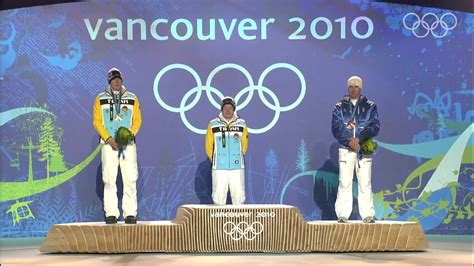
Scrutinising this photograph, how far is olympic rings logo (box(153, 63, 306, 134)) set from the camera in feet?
31.7

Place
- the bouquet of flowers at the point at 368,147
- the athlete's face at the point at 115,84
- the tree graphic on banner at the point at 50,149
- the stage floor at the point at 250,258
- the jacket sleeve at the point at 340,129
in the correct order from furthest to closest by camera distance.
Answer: the tree graphic on banner at the point at 50,149
the athlete's face at the point at 115,84
the jacket sleeve at the point at 340,129
the bouquet of flowers at the point at 368,147
the stage floor at the point at 250,258

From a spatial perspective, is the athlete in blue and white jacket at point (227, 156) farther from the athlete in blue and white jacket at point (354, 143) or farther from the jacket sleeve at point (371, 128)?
the jacket sleeve at point (371, 128)

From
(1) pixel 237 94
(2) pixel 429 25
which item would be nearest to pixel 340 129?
Answer: (1) pixel 237 94

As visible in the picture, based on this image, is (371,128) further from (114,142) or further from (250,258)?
(114,142)

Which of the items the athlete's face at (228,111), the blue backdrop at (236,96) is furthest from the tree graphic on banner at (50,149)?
the athlete's face at (228,111)

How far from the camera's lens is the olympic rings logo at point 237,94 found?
9656 mm

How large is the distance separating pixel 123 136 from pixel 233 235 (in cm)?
173

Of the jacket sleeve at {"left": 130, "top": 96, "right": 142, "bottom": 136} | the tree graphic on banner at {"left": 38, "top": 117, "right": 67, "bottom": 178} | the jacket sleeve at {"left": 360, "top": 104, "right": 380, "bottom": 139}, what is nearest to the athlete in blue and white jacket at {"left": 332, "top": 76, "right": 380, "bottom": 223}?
the jacket sleeve at {"left": 360, "top": 104, "right": 380, "bottom": 139}

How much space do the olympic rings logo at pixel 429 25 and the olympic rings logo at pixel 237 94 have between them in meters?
1.71

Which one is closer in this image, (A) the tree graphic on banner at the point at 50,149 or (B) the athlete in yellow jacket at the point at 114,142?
(B) the athlete in yellow jacket at the point at 114,142

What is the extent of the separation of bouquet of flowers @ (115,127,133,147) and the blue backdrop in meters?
1.41

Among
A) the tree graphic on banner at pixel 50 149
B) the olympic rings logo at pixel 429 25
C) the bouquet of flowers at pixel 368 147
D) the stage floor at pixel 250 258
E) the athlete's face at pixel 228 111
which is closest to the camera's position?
the stage floor at pixel 250 258

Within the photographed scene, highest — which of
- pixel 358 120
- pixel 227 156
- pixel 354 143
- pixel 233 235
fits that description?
pixel 358 120

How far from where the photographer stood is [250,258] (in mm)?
7285
